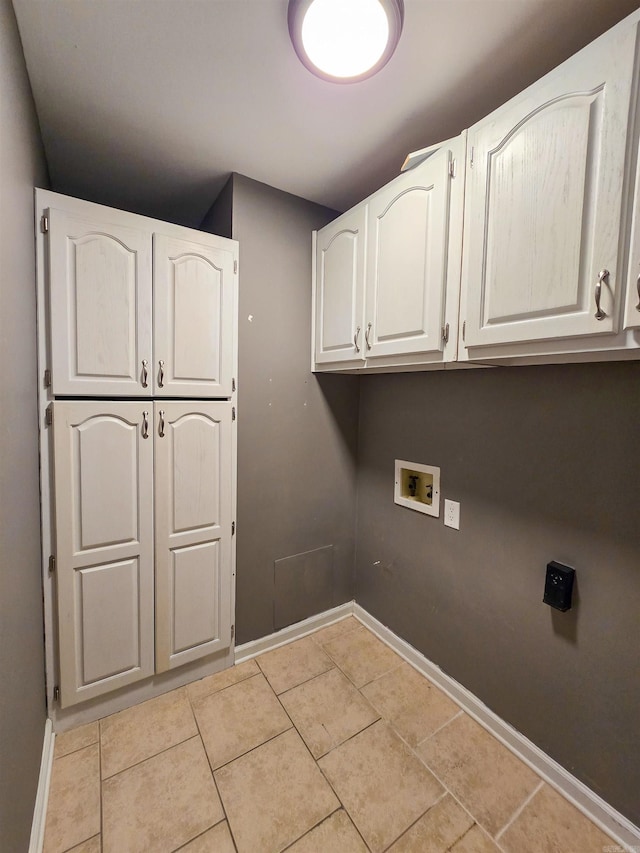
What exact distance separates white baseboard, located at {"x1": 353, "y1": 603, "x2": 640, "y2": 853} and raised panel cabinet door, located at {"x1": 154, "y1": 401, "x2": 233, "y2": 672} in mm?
1041

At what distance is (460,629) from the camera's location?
1691 mm

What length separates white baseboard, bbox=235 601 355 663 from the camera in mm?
1955

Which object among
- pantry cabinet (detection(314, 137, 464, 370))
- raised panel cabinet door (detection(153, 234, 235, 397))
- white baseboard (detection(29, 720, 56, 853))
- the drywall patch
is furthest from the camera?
the drywall patch

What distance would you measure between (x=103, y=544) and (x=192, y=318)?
1.08 meters

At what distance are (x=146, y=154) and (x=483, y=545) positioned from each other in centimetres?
238

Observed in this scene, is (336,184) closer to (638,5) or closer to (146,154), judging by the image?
(146,154)

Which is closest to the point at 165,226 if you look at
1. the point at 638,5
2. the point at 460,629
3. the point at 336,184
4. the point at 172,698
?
the point at 336,184

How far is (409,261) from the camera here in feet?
4.76

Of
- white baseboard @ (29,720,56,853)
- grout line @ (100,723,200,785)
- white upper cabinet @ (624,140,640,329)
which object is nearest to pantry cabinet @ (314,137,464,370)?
white upper cabinet @ (624,140,640,329)

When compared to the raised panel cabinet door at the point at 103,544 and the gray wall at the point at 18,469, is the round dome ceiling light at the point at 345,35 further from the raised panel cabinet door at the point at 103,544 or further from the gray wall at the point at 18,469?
the raised panel cabinet door at the point at 103,544

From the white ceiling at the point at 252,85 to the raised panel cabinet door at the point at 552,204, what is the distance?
239mm

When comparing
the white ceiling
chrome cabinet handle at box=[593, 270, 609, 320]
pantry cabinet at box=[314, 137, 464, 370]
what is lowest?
chrome cabinet handle at box=[593, 270, 609, 320]

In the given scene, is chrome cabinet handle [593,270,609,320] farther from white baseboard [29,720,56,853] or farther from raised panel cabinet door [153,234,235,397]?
white baseboard [29,720,56,853]

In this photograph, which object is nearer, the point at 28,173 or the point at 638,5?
the point at 638,5
